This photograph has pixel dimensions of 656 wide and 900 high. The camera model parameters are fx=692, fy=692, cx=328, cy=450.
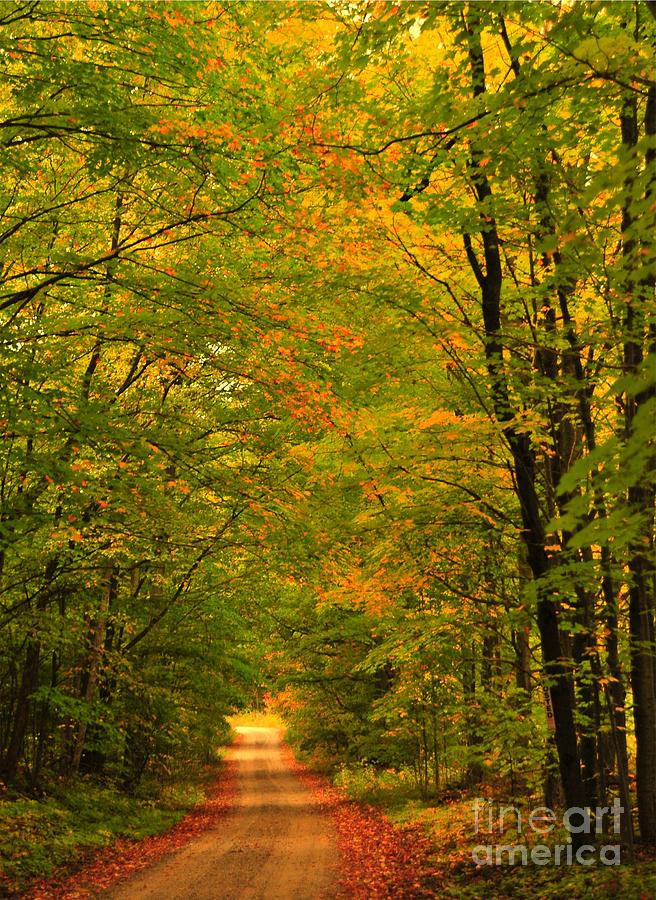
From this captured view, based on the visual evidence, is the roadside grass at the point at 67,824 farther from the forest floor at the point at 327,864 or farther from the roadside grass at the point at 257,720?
the roadside grass at the point at 257,720

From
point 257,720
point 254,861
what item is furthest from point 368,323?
point 257,720

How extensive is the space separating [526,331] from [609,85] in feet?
10.1

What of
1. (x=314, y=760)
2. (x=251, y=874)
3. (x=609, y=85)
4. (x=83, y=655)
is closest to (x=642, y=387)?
(x=609, y=85)

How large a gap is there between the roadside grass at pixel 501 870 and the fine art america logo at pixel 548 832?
0.25 feet

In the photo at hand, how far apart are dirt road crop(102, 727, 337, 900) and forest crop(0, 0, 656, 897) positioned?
287 cm

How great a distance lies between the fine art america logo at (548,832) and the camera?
25.3ft

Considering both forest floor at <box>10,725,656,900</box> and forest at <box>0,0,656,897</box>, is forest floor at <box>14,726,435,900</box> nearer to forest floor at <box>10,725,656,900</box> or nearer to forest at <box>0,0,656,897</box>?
forest floor at <box>10,725,656,900</box>

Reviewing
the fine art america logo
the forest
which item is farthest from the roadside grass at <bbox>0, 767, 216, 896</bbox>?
the fine art america logo

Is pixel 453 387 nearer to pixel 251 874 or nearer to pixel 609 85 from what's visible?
pixel 609 85

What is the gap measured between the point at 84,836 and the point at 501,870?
7553mm

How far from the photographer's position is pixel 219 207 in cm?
798

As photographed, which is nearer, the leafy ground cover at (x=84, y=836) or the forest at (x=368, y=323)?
the forest at (x=368, y=323)

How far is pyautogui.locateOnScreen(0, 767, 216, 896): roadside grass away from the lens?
1002 centimetres

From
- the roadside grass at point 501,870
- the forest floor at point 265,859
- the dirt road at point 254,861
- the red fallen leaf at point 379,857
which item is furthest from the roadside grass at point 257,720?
the roadside grass at point 501,870
